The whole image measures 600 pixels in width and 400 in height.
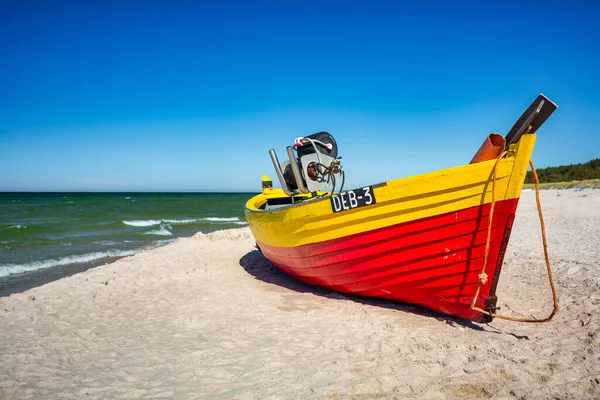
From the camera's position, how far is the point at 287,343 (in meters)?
4.07

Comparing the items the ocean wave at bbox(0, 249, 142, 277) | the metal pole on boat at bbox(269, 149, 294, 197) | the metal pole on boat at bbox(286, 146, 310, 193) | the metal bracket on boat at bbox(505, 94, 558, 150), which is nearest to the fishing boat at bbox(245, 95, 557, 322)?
the metal bracket on boat at bbox(505, 94, 558, 150)

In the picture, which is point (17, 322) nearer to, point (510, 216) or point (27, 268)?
point (27, 268)

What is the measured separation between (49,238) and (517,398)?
1744 cm

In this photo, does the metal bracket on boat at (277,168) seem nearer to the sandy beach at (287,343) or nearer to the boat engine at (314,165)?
the boat engine at (314,165)

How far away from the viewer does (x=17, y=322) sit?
510 centimetres

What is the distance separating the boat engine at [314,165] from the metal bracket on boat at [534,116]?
2.85 metres

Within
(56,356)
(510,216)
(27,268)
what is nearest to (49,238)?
(27,268)

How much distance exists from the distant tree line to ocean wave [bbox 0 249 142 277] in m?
37.5

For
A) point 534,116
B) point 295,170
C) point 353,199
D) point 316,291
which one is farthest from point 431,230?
point 316,291

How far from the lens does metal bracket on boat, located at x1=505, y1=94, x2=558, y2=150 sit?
3.62 metres

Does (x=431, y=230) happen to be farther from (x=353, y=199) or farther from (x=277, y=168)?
(x=277, y=168)

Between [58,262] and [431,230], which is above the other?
[431,230]

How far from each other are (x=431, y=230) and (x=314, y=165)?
2538mm

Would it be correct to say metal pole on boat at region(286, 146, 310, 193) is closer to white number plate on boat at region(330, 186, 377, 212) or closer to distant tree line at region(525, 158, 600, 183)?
white number plate on boat at region(330, 186, 377, 212)
